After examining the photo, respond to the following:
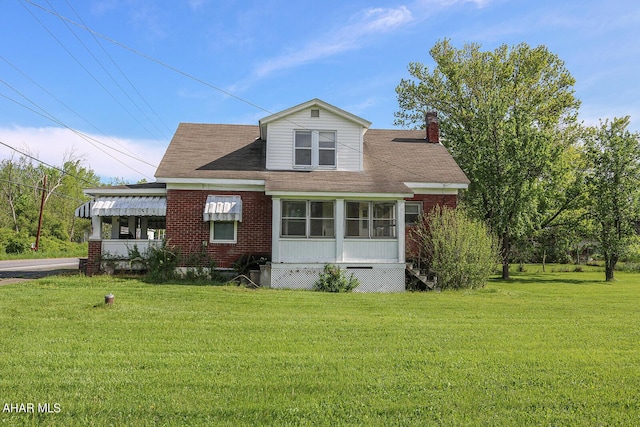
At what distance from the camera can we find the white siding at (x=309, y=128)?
17562mm

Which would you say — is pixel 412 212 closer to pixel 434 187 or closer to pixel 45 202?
pixel 434 187

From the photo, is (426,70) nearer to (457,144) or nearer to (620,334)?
(457,144)

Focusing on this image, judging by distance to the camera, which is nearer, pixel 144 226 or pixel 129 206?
pixel 129 206

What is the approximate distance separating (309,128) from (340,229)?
4.38m

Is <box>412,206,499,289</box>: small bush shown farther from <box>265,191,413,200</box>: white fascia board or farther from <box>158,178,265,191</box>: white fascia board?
<box>158,178,265,191</box>: white fascia board

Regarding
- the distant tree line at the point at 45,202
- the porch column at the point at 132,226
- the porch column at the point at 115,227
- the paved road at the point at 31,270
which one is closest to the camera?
the paved road at the point at 31,270

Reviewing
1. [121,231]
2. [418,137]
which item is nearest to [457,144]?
[418,137]

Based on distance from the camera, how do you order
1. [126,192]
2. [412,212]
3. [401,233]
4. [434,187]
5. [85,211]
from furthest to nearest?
[412,212]
[434,187]
[85,211]
[126,192]
[401,233]

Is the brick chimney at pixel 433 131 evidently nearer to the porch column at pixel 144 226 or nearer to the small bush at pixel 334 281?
the small bush at pixel 334 281

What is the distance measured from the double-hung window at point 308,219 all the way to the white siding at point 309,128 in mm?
2081

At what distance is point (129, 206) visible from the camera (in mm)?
16484

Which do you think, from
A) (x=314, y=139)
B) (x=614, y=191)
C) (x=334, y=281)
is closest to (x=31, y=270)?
(x=314, y=139)

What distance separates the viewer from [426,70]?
111ft

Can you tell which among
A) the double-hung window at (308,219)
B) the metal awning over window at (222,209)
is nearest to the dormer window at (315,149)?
the double-hung window at (308,219)
